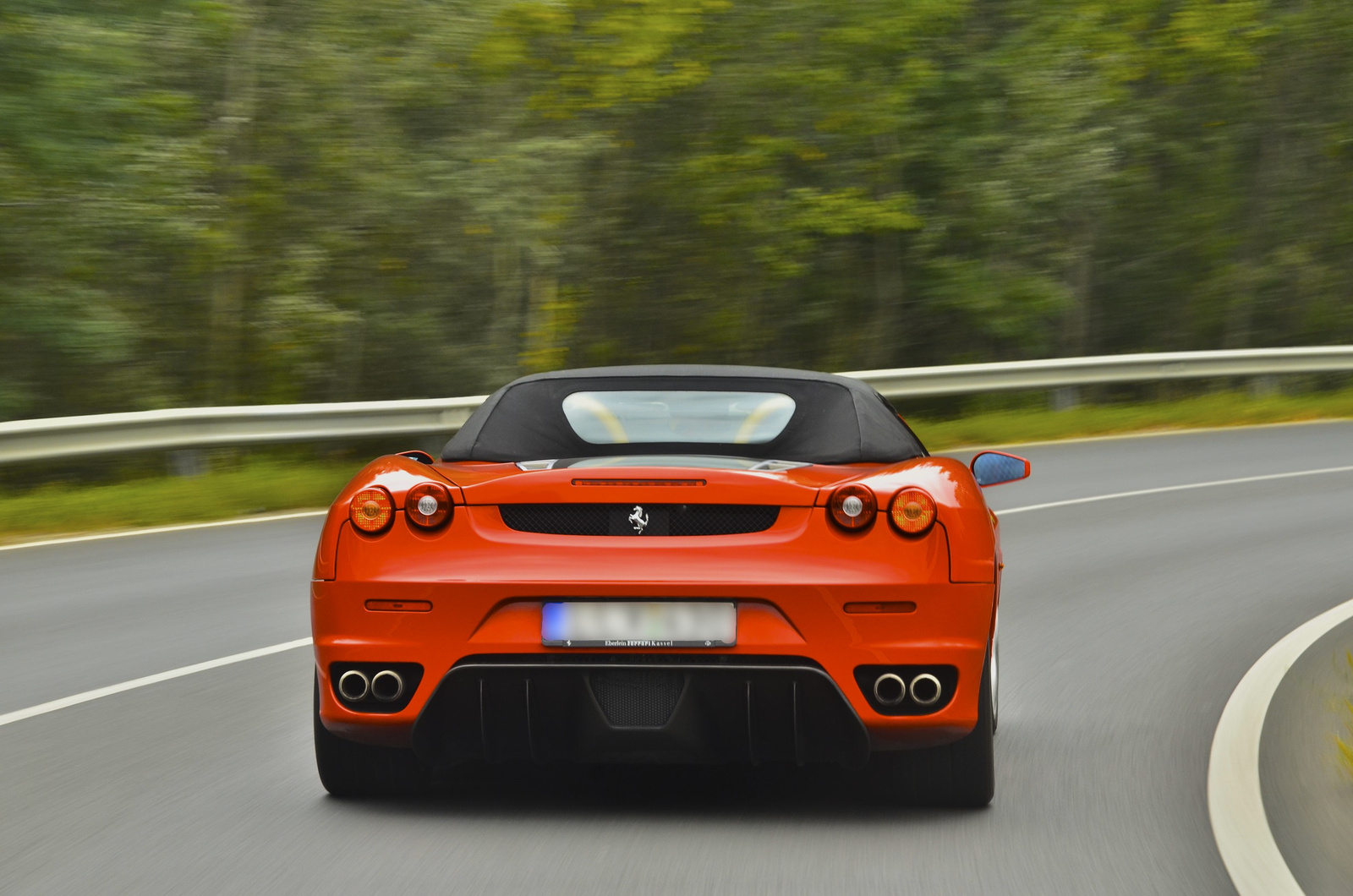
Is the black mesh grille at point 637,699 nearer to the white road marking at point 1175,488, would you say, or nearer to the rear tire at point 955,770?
the rear tire at point 955,770

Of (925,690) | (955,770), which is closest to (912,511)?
(925,690)

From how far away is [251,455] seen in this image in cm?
1794

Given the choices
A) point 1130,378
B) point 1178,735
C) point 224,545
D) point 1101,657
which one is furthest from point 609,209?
point 1178,735

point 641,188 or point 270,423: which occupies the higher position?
point 641,188

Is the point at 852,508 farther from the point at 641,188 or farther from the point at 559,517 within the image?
the point at 641,188

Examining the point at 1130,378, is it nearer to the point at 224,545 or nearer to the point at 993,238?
the point at 993,238

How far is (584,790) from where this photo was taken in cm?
540

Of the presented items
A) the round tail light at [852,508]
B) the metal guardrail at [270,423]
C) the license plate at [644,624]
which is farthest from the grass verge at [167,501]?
the round tail light at [852,508]

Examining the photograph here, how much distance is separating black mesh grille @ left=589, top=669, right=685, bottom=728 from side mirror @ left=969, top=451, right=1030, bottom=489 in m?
2.02

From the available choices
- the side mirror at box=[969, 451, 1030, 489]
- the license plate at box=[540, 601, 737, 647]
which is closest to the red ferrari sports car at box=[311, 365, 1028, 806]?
the license plate at box=[540, 601, 737, 647]

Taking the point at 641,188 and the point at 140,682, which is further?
the point at 641,188

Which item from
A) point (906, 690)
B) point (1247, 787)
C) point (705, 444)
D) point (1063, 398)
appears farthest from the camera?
point (1063, 398)

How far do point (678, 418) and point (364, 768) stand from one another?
1820 millimetres

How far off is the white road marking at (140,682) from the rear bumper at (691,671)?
2.47 meters
